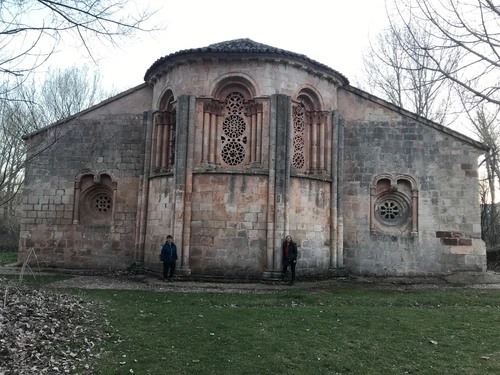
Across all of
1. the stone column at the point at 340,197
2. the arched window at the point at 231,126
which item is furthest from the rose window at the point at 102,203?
the stone column at the point at 340,197

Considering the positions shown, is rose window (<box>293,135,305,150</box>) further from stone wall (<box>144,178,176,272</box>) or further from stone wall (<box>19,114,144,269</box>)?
stone wall (<box>19,114,144,269</box>)

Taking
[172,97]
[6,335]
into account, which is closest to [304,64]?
[172,97]

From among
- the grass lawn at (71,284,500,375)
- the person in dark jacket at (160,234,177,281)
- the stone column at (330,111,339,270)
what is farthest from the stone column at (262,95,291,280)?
the person in dark jacket at (160,234,177,281)

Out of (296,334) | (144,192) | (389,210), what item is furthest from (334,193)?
(296,334)

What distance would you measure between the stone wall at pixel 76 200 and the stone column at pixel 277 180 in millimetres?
5315

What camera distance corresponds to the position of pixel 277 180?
41.6ft

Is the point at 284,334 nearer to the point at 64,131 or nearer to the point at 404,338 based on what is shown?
the point at 404,338

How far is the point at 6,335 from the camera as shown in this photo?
5.90m

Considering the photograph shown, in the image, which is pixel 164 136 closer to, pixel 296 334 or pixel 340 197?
pixel 340 197

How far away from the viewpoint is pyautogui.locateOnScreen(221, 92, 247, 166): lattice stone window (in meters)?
13.4

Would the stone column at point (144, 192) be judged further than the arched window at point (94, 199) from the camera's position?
No

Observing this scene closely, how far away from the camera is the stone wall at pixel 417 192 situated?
567 inches

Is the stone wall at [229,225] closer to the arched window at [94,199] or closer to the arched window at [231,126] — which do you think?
the arched window at [231,126]

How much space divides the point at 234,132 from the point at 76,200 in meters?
6.54
